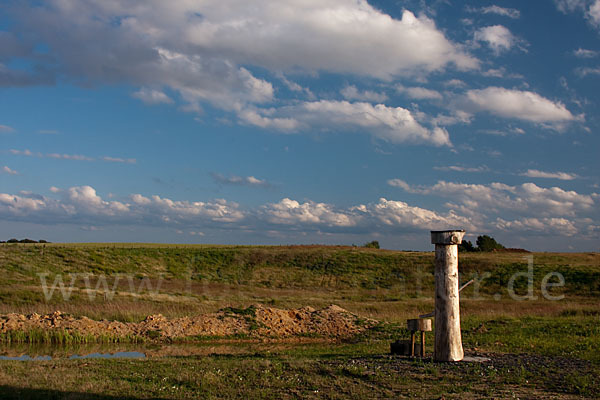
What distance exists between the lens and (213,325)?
917 inches

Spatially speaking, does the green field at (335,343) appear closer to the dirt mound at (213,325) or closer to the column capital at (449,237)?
the dirt mound at (213,325)

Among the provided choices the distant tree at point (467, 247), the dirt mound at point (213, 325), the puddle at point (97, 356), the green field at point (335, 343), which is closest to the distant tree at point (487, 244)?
the distant tree at point (467, 247)

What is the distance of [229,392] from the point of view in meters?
10.6

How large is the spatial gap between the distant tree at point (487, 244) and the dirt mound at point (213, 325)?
60057 mm

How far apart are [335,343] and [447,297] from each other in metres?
9.02

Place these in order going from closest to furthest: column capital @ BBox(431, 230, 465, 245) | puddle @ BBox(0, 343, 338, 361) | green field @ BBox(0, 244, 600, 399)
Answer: green field @ BBox(0, 244, 600, 399)
column capital @ BBox(431, 230, 465, 245)
puddle @ BBox(0, 343, 338, 361)

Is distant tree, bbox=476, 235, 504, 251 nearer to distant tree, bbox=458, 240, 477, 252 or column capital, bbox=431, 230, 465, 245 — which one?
distant tree, bbox=458, 240, 477, 252

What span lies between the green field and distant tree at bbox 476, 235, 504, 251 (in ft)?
51.1

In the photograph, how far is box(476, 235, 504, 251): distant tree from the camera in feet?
264

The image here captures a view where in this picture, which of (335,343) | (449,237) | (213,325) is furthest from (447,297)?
(213,325)

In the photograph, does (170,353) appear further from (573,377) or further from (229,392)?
(573,377)

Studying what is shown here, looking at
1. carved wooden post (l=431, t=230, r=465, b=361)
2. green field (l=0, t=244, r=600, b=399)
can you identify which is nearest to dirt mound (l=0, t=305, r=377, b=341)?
green field (l=0, t=244, r=600, b=399)

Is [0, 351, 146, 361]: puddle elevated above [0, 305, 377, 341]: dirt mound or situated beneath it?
situated beneath

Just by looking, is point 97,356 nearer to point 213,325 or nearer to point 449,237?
point 213,325
